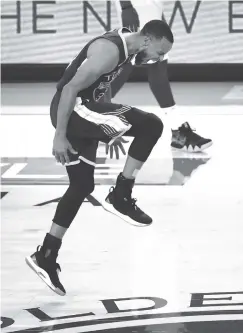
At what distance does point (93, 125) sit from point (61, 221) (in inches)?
20.5

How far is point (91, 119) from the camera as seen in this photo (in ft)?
16.6

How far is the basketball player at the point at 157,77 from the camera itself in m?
8.16

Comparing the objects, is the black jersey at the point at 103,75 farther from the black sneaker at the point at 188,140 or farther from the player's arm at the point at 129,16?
the black sneaker at the point at 188,140

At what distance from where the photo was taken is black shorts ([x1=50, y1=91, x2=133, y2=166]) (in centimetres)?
502

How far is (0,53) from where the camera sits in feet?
40.9

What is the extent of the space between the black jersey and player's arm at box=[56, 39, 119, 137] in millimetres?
49

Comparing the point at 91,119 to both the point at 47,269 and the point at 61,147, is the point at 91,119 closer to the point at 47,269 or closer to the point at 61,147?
the point at 61,147

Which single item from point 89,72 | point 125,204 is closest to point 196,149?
point 125,204

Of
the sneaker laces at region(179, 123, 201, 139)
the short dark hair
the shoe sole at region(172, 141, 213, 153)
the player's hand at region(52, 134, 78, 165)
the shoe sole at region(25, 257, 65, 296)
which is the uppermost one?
the short dark hair

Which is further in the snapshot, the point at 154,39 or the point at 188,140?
the point at 188,140

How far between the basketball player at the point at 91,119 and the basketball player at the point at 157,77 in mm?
2831

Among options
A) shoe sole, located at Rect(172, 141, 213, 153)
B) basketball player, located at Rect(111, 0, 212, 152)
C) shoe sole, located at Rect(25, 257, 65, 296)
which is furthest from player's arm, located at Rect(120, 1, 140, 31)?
shoe sole, located at Rect(25, 257, 65, 296)

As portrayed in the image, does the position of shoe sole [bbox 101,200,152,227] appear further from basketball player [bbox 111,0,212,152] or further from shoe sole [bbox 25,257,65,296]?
basketball player [bbox 111,0,212,152]

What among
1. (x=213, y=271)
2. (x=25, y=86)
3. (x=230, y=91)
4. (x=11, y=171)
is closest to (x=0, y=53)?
(x=25, y=86)
